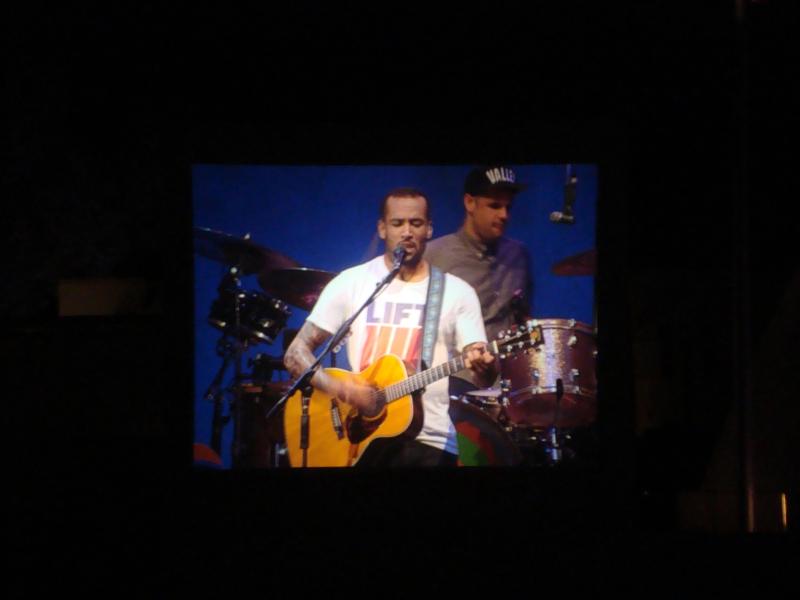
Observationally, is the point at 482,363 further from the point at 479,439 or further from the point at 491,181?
the point at 491,181

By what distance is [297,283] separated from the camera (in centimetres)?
542

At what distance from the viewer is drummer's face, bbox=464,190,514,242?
17.8ft

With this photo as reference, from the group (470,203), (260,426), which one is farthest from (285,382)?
(470,203)

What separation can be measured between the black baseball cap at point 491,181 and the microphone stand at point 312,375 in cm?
57

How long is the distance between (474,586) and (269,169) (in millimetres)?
2805

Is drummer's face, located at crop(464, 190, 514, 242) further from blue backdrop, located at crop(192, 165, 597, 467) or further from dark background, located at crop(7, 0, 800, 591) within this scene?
dark background, located at crop(7, 0, 800, 591)

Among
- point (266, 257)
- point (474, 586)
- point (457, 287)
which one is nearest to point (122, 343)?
point (266, 257)

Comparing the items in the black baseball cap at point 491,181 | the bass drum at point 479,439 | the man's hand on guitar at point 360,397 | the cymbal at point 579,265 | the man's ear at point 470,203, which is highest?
the black baseball cap at point 491,181

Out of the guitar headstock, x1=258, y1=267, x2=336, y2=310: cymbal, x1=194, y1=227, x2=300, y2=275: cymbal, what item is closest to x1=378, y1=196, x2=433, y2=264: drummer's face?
x1=258, y1=267, x2=336, y2=310: cymbal

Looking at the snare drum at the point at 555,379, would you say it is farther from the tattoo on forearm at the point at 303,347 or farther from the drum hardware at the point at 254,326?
the drum hardware at the point at 254,326

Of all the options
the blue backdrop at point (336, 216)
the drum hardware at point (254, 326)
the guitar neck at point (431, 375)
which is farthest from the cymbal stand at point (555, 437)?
the drum hardware at point (254, 326)

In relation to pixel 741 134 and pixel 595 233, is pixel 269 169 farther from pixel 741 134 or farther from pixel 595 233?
pixel 741 134

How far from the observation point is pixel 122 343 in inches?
231

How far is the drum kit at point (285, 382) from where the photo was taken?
5375 millimetres
